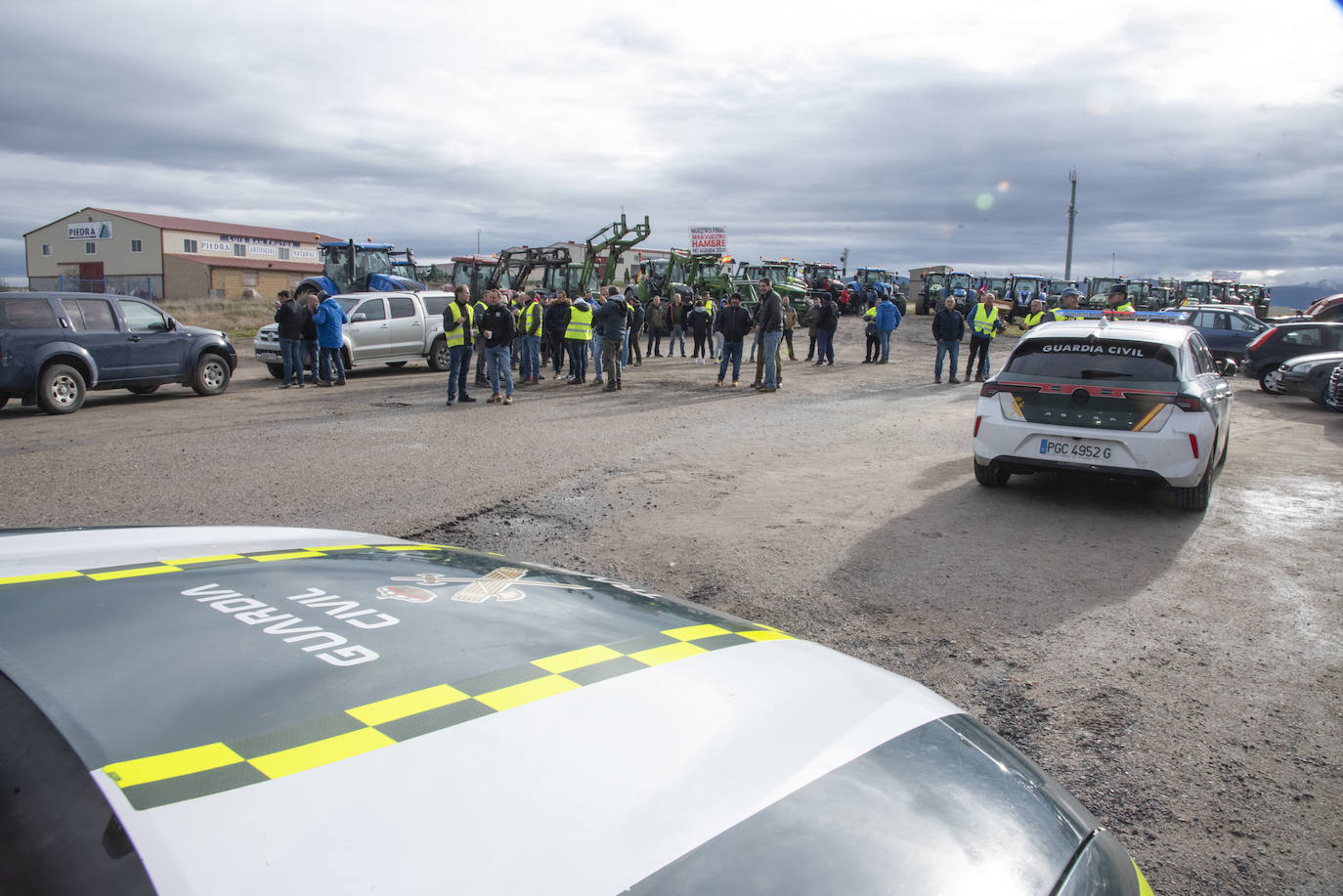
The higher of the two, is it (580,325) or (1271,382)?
(580,325)

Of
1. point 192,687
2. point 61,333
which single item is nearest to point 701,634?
point 192,687

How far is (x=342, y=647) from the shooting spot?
60.0 inches

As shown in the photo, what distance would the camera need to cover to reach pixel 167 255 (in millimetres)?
59469

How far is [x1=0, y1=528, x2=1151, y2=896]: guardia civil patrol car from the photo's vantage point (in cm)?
106

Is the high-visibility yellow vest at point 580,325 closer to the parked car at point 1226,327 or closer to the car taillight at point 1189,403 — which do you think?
the car taillight at point 1189,403

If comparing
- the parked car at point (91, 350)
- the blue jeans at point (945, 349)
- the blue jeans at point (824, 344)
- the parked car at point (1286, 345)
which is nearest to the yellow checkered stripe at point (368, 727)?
the parked car at point (91, 350)

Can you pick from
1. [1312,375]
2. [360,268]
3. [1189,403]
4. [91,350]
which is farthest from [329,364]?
[1312,375]

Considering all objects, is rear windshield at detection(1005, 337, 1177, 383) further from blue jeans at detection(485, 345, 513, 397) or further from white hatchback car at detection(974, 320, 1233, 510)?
blue jeans at detection(485, 345, 513, 397)

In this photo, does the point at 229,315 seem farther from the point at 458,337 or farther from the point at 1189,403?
the point at 1189,403

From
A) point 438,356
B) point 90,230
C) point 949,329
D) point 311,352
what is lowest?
point 438,356

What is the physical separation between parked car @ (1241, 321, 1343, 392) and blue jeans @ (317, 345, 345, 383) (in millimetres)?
18374

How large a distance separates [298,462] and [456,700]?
8108 mm

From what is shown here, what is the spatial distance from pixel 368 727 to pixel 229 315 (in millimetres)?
38325

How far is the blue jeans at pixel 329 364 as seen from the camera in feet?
53.6
